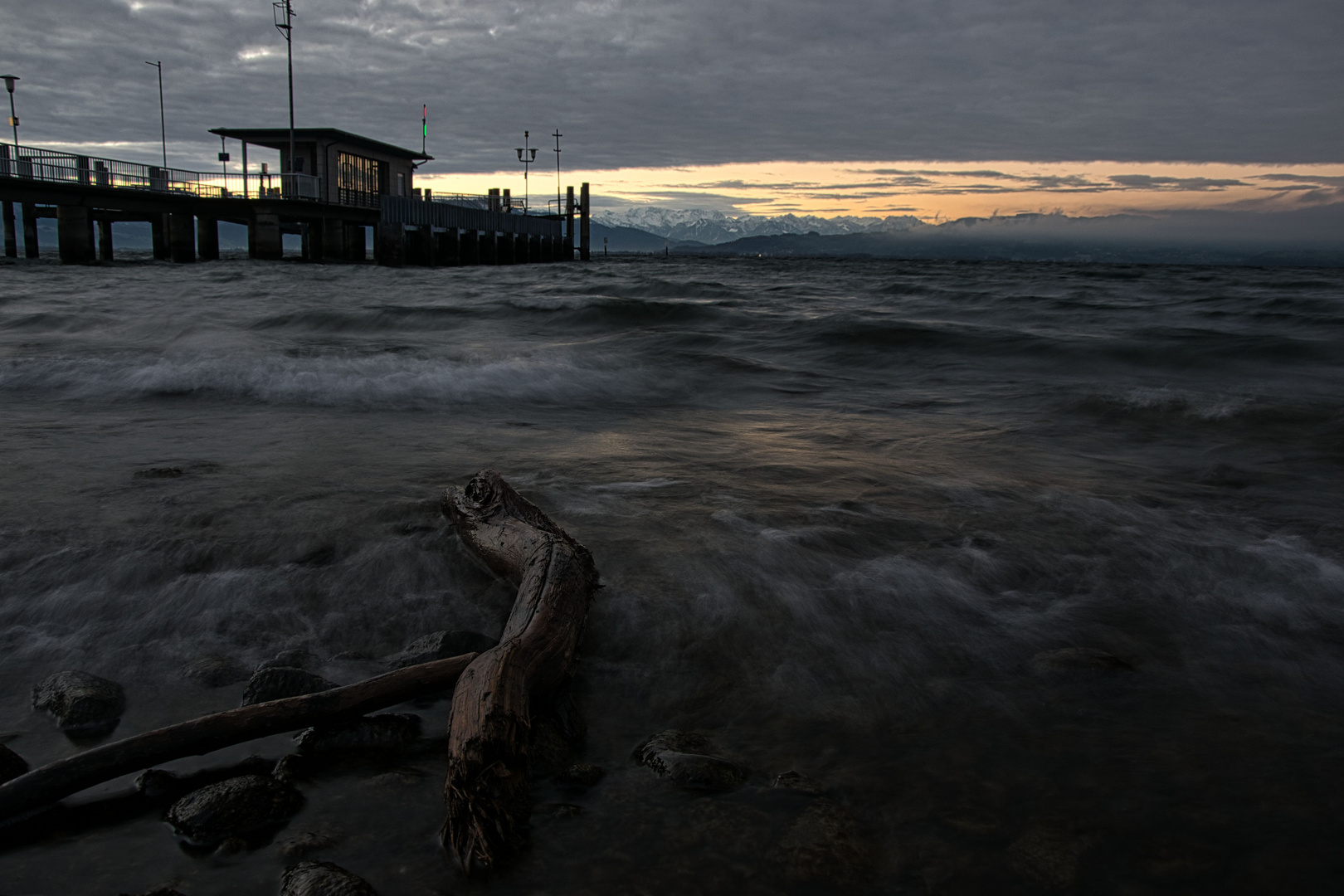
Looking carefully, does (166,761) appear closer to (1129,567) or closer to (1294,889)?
(1294,889)

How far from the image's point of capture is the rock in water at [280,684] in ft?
7.72

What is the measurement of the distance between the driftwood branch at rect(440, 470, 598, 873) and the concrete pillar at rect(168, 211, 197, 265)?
117 feet

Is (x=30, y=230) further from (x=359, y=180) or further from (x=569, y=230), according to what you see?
(x=569, y=230)

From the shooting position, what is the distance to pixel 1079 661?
2762 millimetres

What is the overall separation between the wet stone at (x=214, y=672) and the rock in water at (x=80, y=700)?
19 centimetres

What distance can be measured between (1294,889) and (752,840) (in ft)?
3.87

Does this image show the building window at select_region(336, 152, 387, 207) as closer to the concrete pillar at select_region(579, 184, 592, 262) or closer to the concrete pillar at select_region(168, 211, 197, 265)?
the concrete pillar at select_region(168, 211, 197, 265)

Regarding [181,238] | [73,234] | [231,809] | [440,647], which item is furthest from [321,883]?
[181,238]

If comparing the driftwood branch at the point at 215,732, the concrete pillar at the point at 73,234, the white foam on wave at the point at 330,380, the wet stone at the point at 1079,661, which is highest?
the concrete pillar at the point at 73,234

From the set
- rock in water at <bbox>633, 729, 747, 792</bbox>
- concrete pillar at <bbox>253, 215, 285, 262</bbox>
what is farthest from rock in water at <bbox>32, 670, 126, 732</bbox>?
concrete pillar at <bbox>253, 215, 285, 262</bbox>

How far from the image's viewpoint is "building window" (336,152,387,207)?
39.0 metres

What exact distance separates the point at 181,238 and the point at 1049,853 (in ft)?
125

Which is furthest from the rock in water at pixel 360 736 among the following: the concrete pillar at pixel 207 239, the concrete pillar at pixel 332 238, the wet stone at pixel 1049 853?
the concrete pillar at pixel 207 239

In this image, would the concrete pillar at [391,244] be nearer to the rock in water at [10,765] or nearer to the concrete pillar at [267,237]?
the concrete pillar at [267,237]
